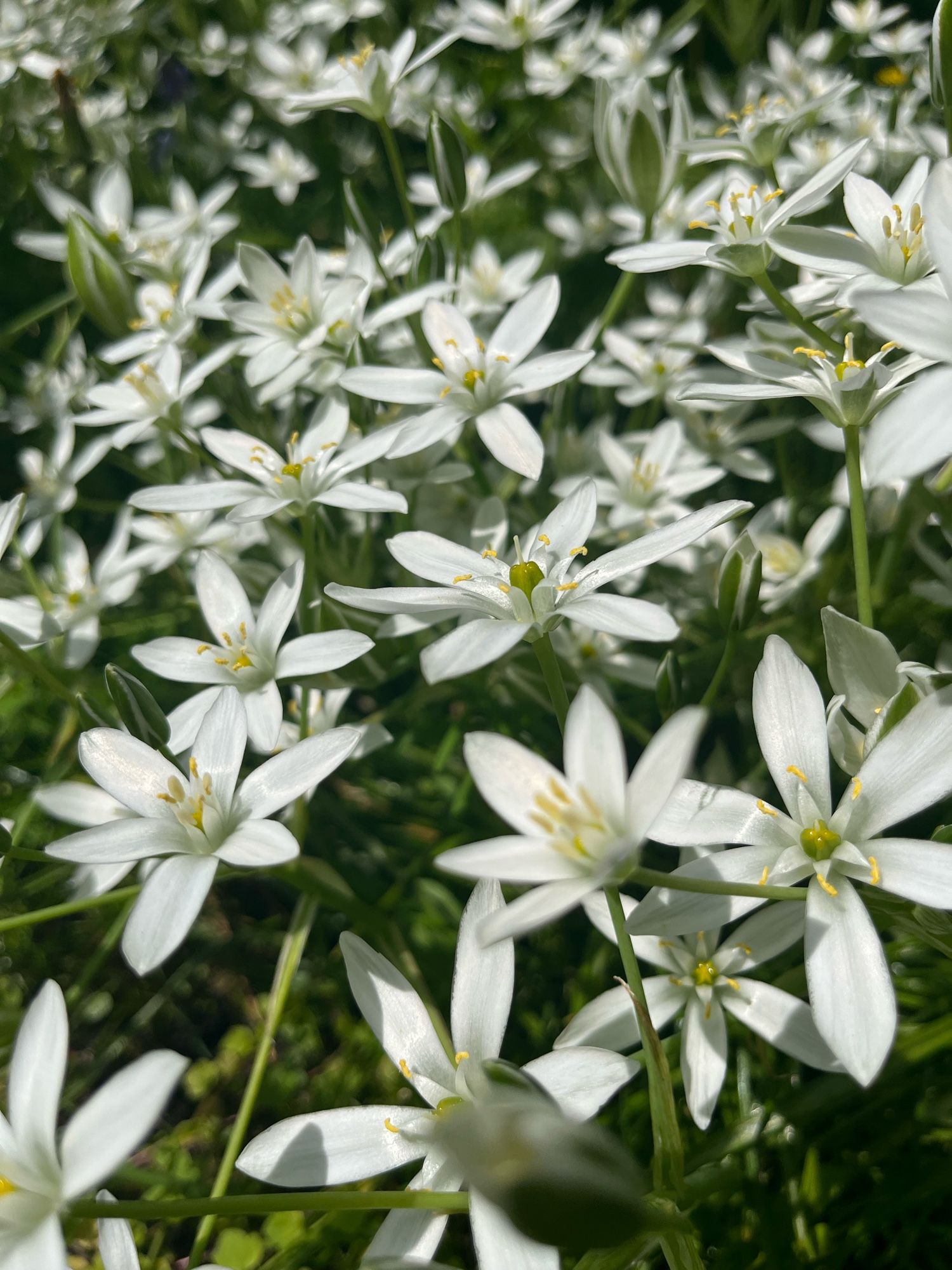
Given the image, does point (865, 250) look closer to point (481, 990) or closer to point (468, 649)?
point (468, 649)

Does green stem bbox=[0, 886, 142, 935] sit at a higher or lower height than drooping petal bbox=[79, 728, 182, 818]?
lower

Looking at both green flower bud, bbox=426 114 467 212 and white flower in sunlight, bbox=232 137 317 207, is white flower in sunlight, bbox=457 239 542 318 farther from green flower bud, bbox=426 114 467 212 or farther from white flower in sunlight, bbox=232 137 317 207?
white flower in sunlight, bbox=232 137 317 207

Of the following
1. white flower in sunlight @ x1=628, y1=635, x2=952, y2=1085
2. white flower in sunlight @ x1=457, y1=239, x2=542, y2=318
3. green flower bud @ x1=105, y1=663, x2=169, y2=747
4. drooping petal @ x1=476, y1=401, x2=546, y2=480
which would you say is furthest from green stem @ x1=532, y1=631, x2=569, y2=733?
white flower in sunlight @ x1=457, y1=239, x2=542, y2=318

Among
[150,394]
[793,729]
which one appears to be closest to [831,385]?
[793,729]

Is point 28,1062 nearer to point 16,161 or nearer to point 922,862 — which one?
point 922,862

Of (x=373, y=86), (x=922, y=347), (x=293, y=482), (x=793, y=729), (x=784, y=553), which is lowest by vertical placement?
(x=784, y=553)

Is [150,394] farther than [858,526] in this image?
Yes

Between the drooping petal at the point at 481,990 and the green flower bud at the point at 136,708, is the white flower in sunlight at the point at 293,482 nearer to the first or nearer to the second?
the green flower bud at the point at 136,708

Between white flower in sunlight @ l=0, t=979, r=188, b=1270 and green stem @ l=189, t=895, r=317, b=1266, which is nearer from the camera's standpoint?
white flower in sunlight @ l=0, t=979, r=188, b=1270
